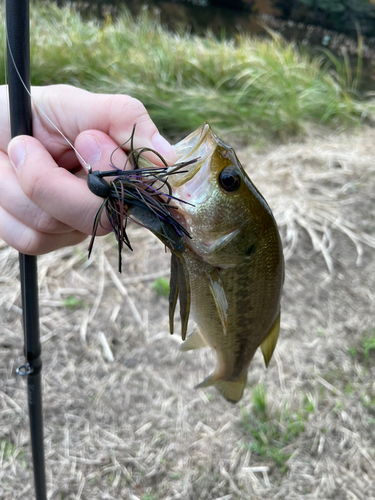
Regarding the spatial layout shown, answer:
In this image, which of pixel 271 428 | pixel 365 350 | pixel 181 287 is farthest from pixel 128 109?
pixel 365 350

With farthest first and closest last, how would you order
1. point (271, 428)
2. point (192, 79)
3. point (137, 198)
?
point (192, 79), point (271, 428), point (137, 198)

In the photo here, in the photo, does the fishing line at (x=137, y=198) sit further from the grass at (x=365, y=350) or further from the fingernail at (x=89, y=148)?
the grass at (x=365, y=350)

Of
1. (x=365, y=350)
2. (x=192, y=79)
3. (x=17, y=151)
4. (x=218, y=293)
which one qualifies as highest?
(x=17, y=151)

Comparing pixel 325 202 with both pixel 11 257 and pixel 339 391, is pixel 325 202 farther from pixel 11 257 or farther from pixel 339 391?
pixel 11 257

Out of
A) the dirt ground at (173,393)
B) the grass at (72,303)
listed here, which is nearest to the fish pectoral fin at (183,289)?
the dirt ground at (173,393)

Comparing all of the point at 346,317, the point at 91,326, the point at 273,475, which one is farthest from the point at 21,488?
the point at 346,317

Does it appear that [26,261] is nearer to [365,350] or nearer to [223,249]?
[223,249]

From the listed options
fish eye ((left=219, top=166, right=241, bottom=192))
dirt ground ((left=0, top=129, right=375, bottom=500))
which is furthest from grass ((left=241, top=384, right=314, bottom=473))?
fish eye ((left=219, top=166, right=241, bottom=192))
